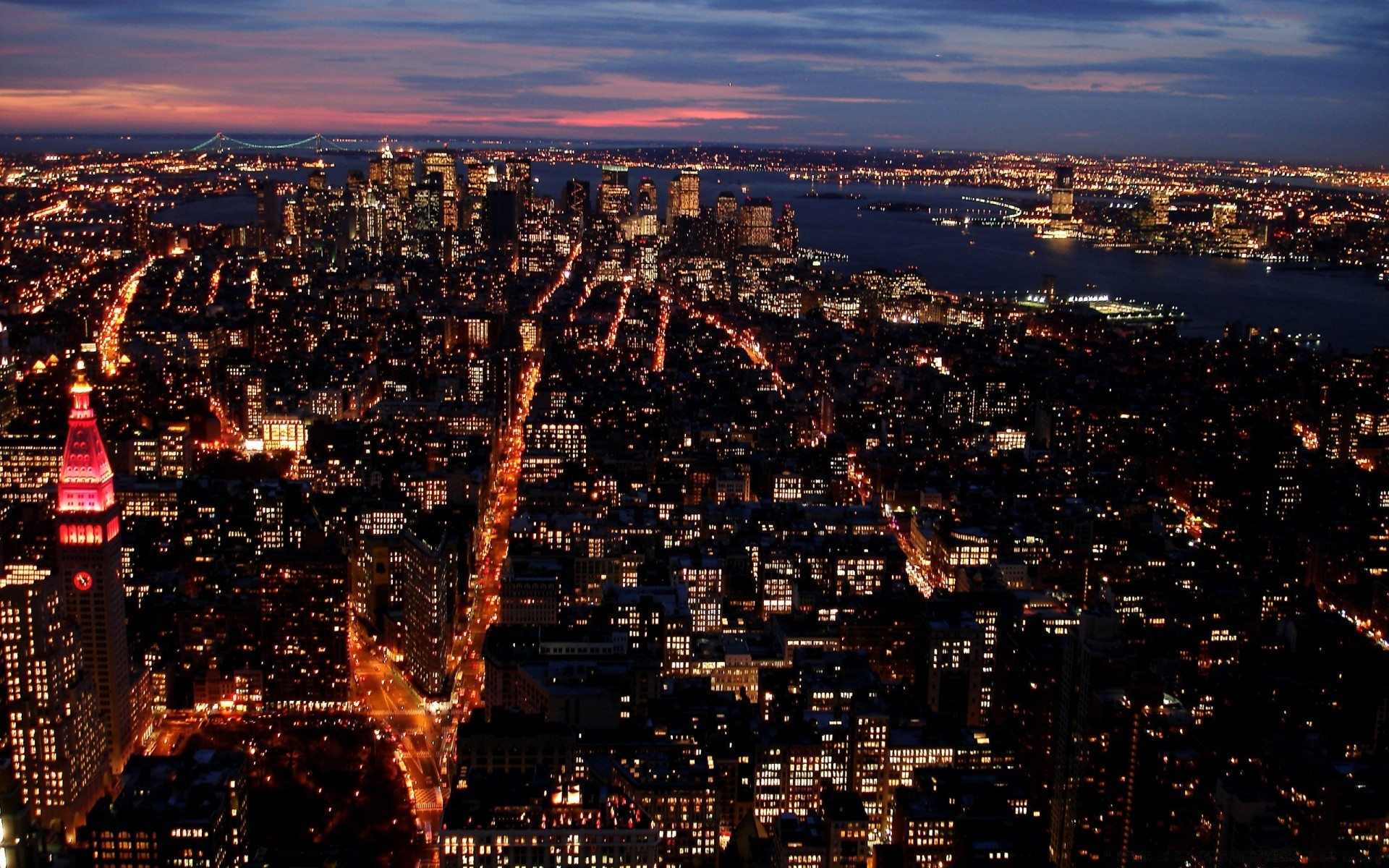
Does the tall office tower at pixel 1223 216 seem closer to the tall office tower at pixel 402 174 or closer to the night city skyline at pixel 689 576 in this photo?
the night city skyline at pixel 689 576

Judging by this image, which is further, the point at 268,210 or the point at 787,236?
the point at 787,236

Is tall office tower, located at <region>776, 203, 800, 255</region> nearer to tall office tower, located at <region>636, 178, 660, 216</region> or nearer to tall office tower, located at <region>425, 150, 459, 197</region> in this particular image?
tall office tower, located at <region>636, 178, 660, 216</region>

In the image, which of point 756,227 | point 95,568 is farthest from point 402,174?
point 95,568

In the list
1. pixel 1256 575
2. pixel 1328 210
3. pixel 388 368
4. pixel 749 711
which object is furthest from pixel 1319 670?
pixel 1328 210

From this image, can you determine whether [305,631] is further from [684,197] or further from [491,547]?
[684,197]

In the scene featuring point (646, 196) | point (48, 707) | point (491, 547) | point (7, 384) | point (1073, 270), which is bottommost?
point (491, 547)

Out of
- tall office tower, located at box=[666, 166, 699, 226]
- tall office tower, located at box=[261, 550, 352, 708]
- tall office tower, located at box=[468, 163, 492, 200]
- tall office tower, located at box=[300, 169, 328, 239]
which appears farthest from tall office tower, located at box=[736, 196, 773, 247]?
tall office tower, located at box=[261, 550, 352, 708]
